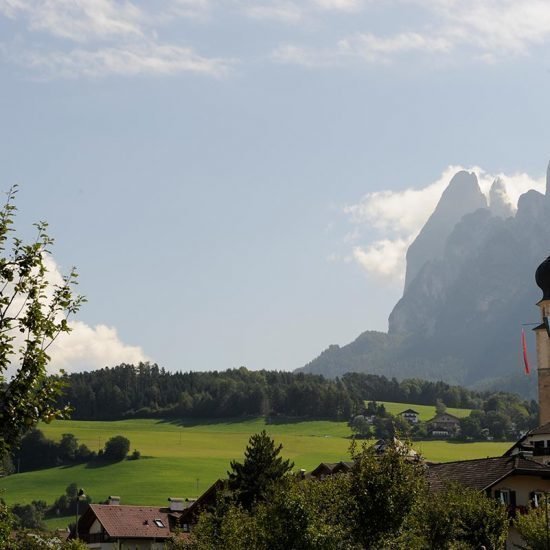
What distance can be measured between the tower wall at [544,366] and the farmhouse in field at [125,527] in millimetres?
35616

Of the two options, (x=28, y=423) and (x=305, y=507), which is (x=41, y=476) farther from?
(x=28, y=423)

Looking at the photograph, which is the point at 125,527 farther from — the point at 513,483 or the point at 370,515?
the point at 370,515

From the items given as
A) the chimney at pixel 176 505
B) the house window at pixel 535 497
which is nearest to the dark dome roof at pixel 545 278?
the chimney at pixel 176 505

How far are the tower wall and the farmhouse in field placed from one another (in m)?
35.6

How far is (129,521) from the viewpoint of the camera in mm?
104562

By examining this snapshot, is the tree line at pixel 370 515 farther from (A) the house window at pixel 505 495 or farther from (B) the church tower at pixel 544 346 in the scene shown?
(B) the church tower at pixel 544 346

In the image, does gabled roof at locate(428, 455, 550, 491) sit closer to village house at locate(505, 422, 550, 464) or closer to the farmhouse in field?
village house at locate(505, 422, 550, 464)

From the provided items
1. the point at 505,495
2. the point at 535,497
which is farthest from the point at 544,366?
the point at 535,497

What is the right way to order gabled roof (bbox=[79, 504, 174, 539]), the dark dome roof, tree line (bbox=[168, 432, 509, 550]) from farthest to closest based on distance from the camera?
the dark dome roof < gabled roof (bbox=[79, 504, 174, 539]) < tree line (bbox=[168, 432, 509, 550])

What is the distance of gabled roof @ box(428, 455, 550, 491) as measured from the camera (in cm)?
Result: 7044

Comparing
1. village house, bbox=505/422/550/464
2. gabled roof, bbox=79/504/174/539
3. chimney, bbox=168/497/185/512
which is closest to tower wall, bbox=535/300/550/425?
village house, bbox=505/422/550/464

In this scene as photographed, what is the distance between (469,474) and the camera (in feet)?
244

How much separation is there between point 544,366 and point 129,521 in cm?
4149

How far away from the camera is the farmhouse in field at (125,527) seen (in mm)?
101750
